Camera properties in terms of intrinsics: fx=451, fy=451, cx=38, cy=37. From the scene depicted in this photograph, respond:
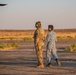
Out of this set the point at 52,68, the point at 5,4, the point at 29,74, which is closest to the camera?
the point at 29,74

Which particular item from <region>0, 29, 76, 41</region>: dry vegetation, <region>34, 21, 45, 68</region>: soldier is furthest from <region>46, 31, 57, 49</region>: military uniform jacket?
<region>0, 29, 76, 41</region>: dry vegetation

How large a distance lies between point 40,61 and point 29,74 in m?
3.24

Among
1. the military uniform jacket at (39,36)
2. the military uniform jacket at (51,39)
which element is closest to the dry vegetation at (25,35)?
the military uniform jacket at (51,39)

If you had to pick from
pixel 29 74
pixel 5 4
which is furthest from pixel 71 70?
pixel 5 4

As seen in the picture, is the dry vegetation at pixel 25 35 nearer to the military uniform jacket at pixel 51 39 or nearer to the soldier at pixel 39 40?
the military uniform jacket at pixel 51 39

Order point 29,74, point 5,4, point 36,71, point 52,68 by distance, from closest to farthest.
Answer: point 29,74, point 36,71, point 52,68, point 5,4

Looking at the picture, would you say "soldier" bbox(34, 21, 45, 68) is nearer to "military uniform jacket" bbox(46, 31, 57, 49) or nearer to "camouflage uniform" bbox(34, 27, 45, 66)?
"camouflage uniform" bbox(34, 27, 45, 66)

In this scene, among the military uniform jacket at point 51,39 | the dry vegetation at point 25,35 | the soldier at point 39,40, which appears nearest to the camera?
the soldier at point 39,40

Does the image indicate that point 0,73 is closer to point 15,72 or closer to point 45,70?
point 15,72

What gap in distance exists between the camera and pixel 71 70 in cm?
1925

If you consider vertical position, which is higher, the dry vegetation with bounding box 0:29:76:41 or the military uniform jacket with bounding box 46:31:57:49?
the military uniform jacket with bounding box 46:31:57:49

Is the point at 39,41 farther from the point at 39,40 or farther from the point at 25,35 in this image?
the point at 25,35

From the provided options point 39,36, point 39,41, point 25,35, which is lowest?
point 25,35

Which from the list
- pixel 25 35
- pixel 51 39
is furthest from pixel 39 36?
pixel 25 35
